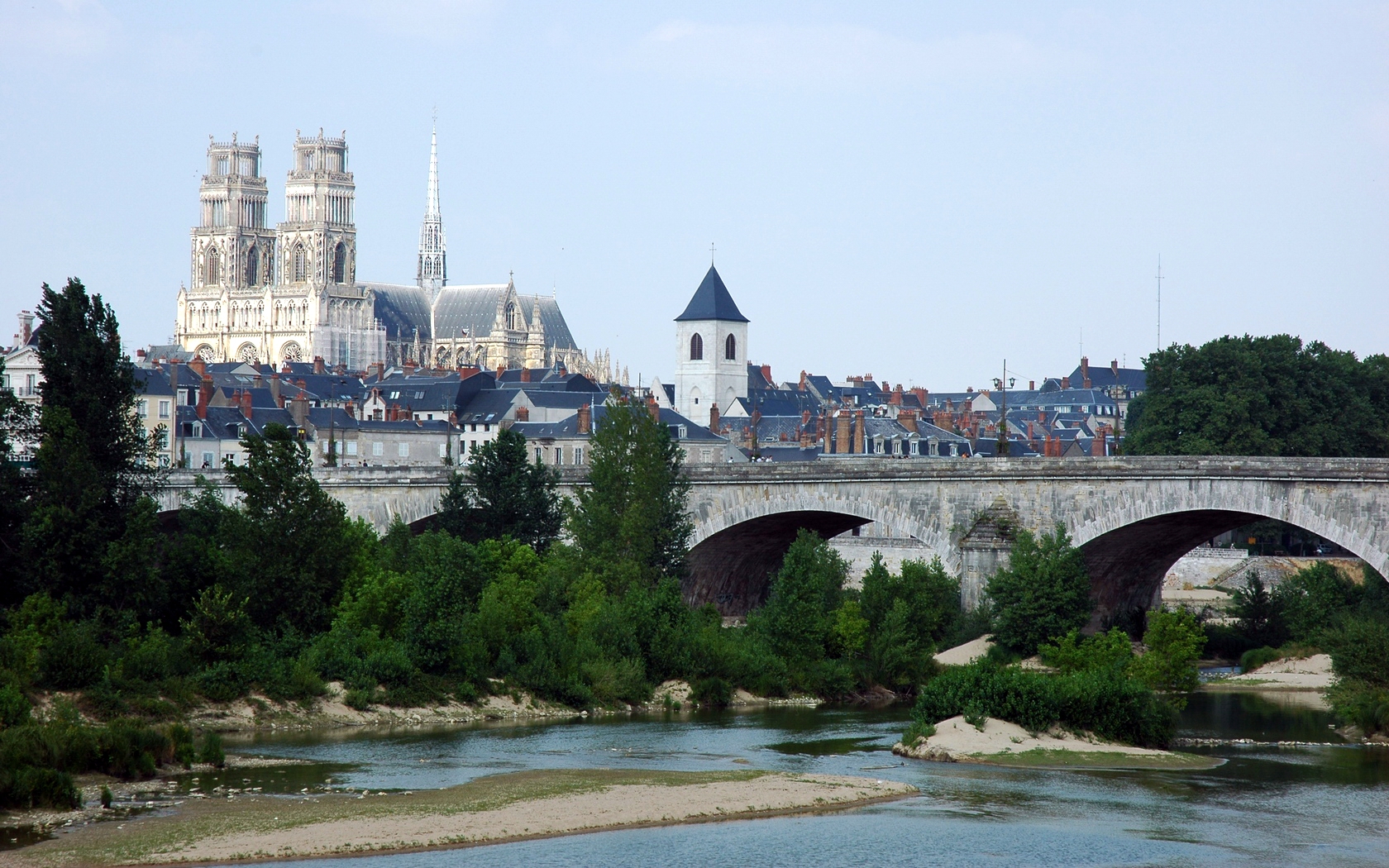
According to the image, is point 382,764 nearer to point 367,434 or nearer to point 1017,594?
point 1017,594

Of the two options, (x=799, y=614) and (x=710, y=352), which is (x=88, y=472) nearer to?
(x=799, y=614)

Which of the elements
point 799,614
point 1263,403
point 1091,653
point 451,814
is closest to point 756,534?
point 799,614

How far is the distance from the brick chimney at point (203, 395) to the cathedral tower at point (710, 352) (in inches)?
1329

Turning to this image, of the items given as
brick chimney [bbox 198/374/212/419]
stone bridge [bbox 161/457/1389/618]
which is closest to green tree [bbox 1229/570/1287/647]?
stone bridge [bbox 161/457/1389/618]

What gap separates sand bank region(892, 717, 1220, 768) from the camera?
32.6 meters

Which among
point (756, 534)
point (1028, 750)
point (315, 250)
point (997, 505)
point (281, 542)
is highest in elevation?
point (315, 250)

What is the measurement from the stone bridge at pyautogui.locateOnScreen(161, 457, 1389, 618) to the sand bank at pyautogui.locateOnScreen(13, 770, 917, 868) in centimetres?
1822

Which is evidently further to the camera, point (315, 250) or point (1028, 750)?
point (315, 250)

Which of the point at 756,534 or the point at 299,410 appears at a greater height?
the point at 299,410

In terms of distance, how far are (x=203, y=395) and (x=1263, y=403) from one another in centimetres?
4563

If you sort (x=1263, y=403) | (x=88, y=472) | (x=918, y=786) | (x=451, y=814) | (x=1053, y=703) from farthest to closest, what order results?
(x=1263, y=403) < (x=88, y=472) < (x=1053, y=703) < (x=918, y=786) < (x=451, y=814)

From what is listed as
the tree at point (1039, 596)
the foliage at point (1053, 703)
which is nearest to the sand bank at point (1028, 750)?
the foliage at point (1053, 703)

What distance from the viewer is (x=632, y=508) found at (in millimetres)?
49500

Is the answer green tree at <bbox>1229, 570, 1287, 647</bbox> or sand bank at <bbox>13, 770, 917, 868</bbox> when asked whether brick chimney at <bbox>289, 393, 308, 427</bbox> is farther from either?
sand bank at <bbox>13, 770, 917, 868</bbox>
